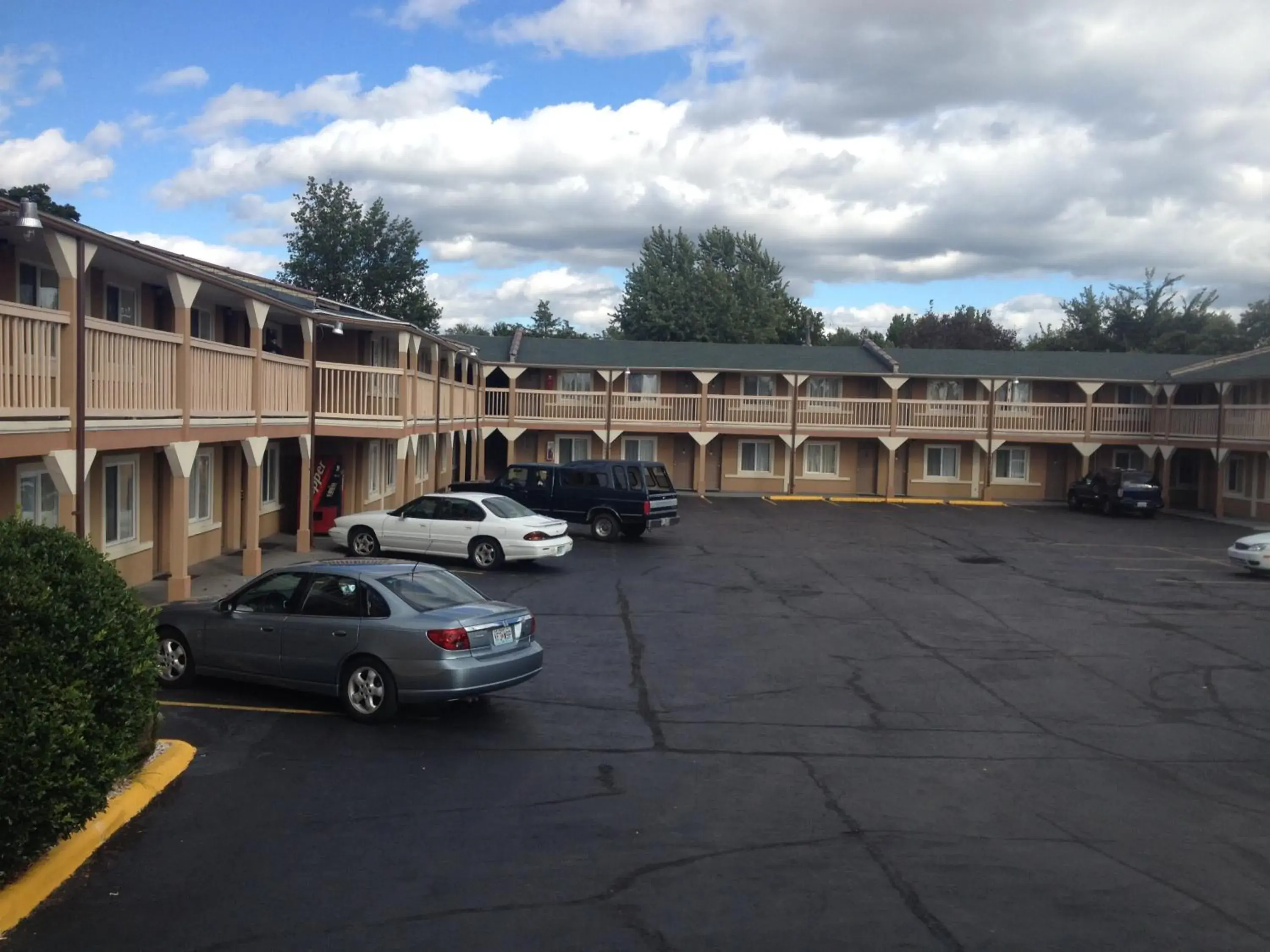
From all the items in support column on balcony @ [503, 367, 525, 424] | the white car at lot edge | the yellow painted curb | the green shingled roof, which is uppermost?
the green shingled roof

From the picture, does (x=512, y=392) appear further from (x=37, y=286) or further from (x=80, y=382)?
(x=80, y=382)

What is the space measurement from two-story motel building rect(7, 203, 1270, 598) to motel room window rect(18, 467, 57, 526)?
0.13 feet

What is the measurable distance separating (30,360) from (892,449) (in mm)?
34505

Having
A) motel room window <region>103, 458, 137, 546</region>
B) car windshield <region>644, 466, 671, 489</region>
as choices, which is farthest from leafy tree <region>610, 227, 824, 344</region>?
motel room window <region>103, 458, 137, 546</region>

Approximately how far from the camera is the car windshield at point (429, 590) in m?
10.8

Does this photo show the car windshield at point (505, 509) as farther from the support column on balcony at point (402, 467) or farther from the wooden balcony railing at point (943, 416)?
the wooden balcony railing at point (943, 416)

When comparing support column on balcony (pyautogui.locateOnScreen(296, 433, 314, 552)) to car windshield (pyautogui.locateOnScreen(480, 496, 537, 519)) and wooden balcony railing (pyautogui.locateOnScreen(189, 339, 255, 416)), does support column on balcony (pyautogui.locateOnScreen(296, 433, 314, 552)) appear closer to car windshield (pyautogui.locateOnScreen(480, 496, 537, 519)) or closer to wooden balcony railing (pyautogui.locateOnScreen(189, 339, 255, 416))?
wooden balcony railing (pyautogui.locateOnScreen(189, 339, 255, 416))

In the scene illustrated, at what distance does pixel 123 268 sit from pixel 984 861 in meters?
14.1

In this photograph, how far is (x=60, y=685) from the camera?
20.7 feet

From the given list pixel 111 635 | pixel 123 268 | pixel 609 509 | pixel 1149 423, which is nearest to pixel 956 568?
pixel 609 509

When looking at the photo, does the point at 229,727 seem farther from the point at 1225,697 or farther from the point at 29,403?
the point at 1225,697

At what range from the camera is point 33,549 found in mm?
6648

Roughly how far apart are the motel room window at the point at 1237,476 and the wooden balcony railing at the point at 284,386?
104 ft

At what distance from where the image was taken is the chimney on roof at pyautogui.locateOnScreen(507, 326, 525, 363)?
144ft
